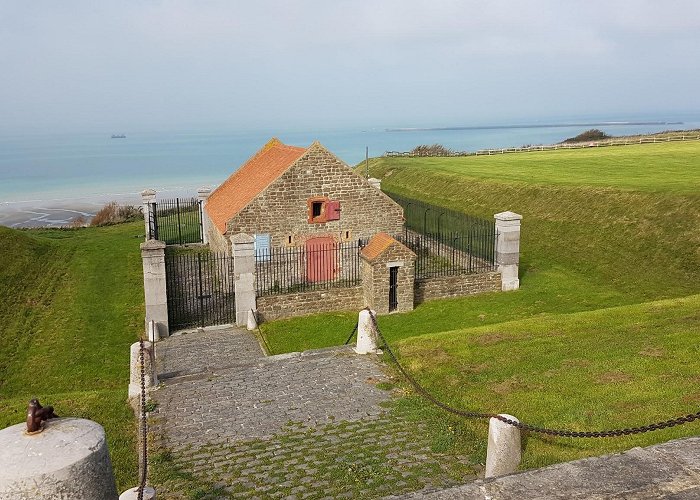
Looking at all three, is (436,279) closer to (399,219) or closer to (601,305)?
(399,219)

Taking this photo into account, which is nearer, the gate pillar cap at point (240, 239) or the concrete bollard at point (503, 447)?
the concrete bollard at point (503, 447)

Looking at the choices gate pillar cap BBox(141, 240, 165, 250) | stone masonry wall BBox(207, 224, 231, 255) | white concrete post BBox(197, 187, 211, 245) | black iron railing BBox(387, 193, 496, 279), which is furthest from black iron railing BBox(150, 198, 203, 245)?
gate pillar cap BBox(141, 240, 165, 250)

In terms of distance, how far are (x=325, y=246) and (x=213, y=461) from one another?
14.7 m

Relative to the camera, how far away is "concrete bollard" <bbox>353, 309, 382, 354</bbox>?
13.8m

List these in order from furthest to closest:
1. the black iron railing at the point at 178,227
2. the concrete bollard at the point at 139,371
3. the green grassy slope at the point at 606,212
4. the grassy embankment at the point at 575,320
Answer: the black iron railing at the point at 178,227 → the green grassy slope at the point at 606,212 → the concrete bollard at the point at 139,371 → the grassy embankment at the point at 575,320

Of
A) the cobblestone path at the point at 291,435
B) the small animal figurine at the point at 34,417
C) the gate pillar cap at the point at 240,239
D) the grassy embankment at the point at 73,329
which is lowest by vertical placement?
the grassy embankment at the point at 73,329

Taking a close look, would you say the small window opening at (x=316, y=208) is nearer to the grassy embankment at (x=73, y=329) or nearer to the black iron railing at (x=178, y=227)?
the grassy embankment at (x=73, y=329)

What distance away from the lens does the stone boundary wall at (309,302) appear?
19.9 meters

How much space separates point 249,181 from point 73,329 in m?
10.6

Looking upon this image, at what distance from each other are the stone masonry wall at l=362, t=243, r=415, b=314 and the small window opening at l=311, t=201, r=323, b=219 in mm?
3296

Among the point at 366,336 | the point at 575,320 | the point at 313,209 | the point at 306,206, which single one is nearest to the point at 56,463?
the point at 366,336

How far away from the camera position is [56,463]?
4754 millimetres

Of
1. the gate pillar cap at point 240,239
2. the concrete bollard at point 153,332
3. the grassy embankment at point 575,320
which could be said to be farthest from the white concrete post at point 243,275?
the concrete bollard at point 153,332

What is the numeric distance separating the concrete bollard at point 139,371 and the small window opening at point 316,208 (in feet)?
36.0
